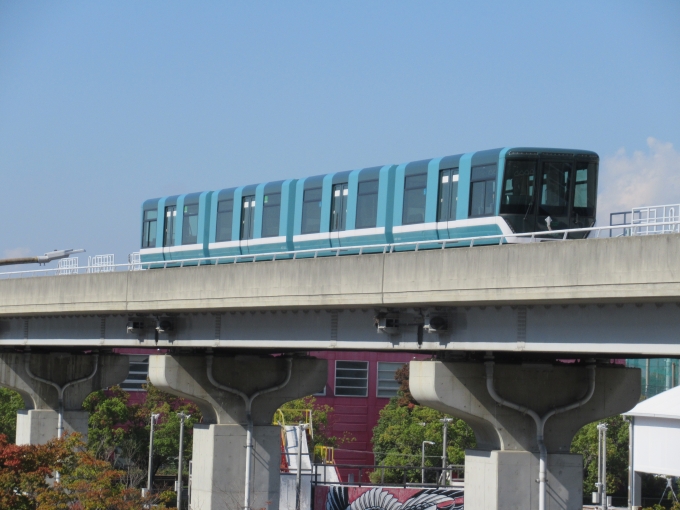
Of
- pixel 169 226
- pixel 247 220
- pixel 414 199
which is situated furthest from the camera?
pixel 169 226

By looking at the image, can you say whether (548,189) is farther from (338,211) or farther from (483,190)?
(338,211)

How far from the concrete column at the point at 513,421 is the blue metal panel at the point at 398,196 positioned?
5.04 metres

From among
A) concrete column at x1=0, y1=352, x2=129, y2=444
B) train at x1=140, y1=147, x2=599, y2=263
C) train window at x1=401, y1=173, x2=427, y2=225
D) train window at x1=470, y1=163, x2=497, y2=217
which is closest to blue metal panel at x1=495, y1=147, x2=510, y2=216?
train at x1=140, y1=147, x2=599, y2=263

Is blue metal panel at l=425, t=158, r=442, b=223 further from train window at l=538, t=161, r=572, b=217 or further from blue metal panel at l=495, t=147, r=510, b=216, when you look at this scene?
train window at l=538, t=161, r=572, b=217

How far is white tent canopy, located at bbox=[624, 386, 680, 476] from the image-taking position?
2034 inches

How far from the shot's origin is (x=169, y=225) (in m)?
38.3

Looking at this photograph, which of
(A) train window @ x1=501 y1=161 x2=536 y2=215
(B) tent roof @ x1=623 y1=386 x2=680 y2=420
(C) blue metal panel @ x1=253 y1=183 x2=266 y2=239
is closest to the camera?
(A) train window @ x1=501 y1=161 x2=536 y2=215

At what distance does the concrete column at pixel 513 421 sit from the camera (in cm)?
→ 2438

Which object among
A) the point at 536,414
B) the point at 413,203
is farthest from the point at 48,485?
the point at 536,414

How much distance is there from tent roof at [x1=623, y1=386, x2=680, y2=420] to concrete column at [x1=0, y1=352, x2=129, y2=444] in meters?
22.7

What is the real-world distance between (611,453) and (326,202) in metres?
40.6

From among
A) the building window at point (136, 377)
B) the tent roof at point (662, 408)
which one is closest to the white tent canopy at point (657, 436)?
the tent roof at point (662, 408)

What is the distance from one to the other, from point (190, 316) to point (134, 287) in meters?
1.84

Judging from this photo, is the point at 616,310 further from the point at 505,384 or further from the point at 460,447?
the point at 460,447
